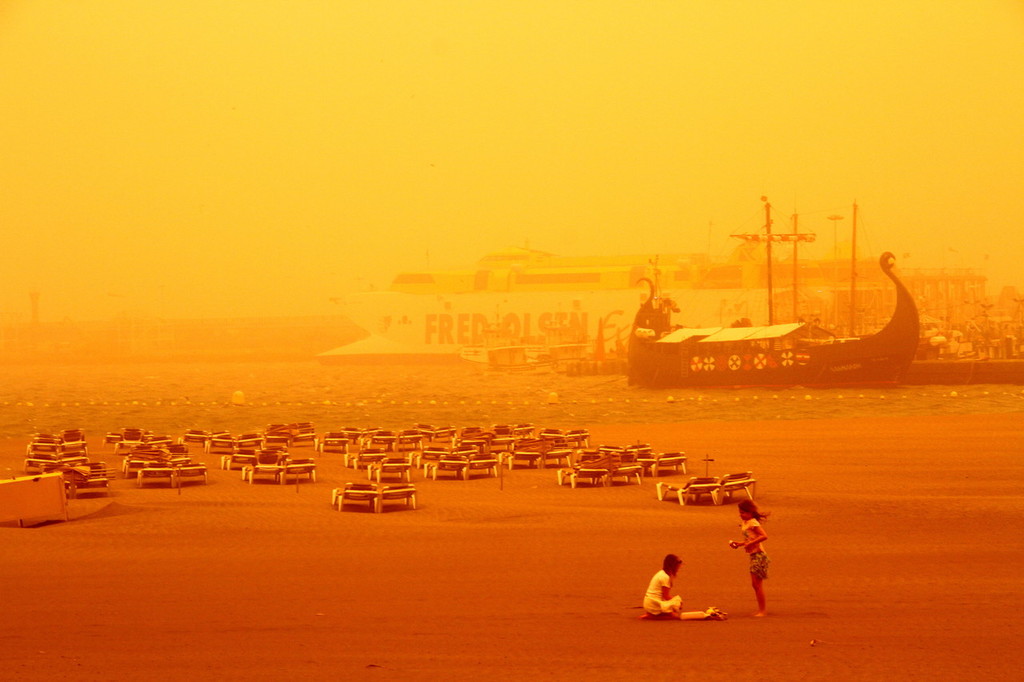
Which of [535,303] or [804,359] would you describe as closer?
[804,359]

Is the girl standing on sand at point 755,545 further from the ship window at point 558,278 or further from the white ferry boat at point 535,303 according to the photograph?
the ship window at point 558,278

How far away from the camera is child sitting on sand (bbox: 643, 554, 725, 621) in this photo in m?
6.15

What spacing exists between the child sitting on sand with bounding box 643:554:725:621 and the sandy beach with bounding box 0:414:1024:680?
0.45 feet

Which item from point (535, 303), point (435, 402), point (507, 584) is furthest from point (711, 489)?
point (535, 303)

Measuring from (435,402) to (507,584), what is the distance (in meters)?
23.3

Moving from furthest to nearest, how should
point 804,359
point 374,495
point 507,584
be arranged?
point 804,359
point 374,495
point 507,584

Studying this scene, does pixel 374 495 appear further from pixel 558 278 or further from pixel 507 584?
pixel 558 278

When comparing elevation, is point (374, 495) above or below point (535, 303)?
below

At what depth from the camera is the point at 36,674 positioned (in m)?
5.26

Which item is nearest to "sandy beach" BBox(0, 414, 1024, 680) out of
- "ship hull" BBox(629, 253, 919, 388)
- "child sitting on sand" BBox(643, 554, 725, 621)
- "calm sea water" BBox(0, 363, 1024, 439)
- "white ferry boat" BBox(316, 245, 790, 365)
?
"child sitting on sand" BBox(643, 554, 725, 621)

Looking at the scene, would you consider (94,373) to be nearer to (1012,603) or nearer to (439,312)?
(439,312)

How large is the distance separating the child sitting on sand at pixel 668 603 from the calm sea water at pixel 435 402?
54.0 ft

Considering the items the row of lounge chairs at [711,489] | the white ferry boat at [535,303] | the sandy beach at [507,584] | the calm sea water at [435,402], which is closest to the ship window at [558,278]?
the white ferry boat at [535,303]

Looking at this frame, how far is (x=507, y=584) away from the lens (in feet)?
23.6
